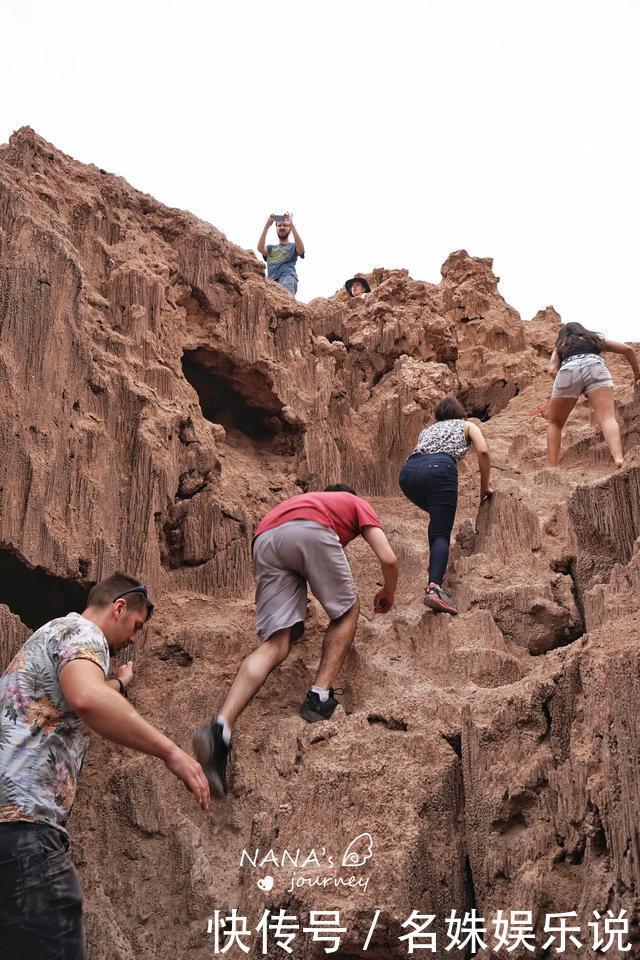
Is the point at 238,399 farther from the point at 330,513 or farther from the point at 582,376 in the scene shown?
the point at 330,513

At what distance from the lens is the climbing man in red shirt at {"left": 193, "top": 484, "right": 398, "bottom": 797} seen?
5.19 metres

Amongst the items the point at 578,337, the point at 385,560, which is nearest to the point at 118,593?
the point at 385,560

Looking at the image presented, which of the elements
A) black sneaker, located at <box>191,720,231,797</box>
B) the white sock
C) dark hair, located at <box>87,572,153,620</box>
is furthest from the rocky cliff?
dark hair, located at <box>87,572,153,620</box>

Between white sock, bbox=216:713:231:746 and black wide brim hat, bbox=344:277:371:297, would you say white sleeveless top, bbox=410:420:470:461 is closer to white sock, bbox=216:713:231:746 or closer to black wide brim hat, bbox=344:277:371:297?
white sock, bbox=216:713:231:746

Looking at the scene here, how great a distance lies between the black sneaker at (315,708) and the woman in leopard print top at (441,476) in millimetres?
1194

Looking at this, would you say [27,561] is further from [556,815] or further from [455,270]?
[455,270]

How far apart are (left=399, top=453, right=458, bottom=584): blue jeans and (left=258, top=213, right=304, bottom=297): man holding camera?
4.74 metres

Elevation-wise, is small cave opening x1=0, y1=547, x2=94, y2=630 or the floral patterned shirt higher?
small cave opening x1=0, y1=547, x2=94, y2=630

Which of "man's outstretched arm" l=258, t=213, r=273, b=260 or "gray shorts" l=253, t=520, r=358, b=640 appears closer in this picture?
"gray shorts" l=253, t=520, r=358, b=640

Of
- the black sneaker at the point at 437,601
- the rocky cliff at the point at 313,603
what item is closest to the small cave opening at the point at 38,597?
the rocky cliff at the point at 313,603

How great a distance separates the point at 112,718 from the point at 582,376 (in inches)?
223

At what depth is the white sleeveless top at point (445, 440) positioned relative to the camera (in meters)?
6.93

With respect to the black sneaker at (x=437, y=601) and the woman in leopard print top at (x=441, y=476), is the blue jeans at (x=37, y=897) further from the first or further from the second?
the woman in leopard print top at (x=441, y=476)

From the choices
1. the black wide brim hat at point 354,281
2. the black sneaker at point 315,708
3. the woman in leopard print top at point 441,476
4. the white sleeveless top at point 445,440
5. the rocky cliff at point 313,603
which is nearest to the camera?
the rocky cliff at point 313,603
